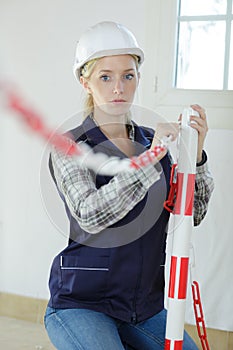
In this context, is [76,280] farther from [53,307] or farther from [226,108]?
[226,108]

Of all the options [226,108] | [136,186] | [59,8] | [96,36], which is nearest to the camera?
[136,186]

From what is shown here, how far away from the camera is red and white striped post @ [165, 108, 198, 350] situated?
134 centimetres

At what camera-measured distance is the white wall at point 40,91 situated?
2.61 m

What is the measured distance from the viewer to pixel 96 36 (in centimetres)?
137

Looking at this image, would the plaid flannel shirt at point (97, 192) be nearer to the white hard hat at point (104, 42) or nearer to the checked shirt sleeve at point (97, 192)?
the checked shirt sleeve at point (97, 192)

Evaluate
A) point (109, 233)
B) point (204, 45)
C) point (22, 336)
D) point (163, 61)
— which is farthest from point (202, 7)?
point (22, 336)

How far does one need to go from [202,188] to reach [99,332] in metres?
0.43

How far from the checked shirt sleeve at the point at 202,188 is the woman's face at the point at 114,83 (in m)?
0.24

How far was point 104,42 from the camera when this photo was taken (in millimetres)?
1368

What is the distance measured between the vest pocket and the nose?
37cm

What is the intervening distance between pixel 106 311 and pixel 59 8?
175 cm

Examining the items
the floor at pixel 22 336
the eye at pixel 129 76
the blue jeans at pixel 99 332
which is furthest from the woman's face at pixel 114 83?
the floor at pixel 22 336

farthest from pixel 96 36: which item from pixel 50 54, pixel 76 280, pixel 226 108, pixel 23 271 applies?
pixel 23 271

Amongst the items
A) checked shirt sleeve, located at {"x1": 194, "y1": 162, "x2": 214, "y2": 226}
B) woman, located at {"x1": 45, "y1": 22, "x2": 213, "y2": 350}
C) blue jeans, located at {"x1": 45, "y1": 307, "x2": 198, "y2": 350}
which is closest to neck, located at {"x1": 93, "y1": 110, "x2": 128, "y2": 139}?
woman, located at {"x1": 45, "y1": 22, "x2": 213, "y2": 350}
